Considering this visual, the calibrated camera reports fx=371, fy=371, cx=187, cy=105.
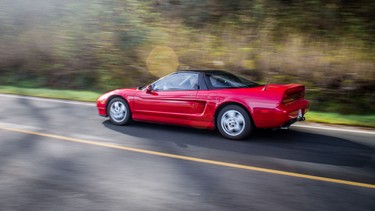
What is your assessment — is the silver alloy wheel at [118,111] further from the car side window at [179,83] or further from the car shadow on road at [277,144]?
the car side window at [179,83]

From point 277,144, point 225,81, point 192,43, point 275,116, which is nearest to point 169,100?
point 225,81

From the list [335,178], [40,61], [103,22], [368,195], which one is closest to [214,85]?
[335,178]

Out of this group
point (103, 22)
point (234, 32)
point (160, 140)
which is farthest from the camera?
point (103, 22)

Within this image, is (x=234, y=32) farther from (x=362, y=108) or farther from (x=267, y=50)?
(x=362, y=108)

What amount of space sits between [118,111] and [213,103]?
232 cm

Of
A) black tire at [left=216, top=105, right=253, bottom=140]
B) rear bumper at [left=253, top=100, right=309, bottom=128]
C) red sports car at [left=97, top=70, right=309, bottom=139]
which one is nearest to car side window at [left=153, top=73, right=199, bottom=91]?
red sports car at [left=97, top=70, right=309, bottom=139]

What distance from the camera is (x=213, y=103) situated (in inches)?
265

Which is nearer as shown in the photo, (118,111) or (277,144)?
(277,144)

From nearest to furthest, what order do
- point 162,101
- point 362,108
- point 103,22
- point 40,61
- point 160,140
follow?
point 160,140 → point 162,101 → point 362,108 → point 103,22 → point 40,61

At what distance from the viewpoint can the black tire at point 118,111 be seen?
25.8 feet

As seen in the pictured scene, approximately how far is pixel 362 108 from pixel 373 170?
6.11 metres

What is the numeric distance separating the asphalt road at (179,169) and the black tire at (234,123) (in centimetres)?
18

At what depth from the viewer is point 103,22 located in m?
15.8

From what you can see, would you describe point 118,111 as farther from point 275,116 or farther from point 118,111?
point 275,116
